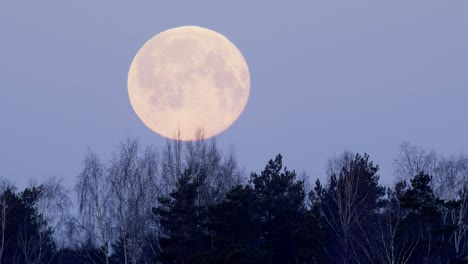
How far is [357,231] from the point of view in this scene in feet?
152

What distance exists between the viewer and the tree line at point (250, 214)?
1449 inches

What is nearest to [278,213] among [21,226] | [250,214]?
[250,214]

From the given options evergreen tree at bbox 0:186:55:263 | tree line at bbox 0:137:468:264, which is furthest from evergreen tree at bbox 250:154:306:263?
evergreen tree at bbox 0:186:55:263

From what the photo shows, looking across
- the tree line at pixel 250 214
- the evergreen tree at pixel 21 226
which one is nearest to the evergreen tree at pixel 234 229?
the tree line at pixel 250 214

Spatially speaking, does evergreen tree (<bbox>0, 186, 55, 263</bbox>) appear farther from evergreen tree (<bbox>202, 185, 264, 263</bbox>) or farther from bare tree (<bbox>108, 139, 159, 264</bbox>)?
evergreen tree (<bbox>202, 185, 264, 263</bbox>)

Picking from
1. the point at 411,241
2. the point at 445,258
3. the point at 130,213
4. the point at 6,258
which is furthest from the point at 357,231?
the point at 6,258

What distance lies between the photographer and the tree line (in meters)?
36.8

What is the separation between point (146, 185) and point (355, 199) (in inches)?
542

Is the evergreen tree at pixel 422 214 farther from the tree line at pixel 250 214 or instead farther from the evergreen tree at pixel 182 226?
the evergreen tree at pixel 182 226

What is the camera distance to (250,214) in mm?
38000

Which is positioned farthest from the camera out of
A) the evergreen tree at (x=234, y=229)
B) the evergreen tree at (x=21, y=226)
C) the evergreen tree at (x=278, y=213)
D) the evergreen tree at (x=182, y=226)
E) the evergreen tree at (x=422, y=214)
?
the evergreen tree at (x=21, y=226)

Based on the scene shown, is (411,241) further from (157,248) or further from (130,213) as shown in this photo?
(157,248)

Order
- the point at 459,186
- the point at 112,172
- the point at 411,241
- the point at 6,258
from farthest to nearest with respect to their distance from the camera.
Answer: the point at 459,186 → the point at 6,258 → the point at 112,172 → the point at 411,241

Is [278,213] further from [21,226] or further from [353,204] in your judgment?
[21,226]
